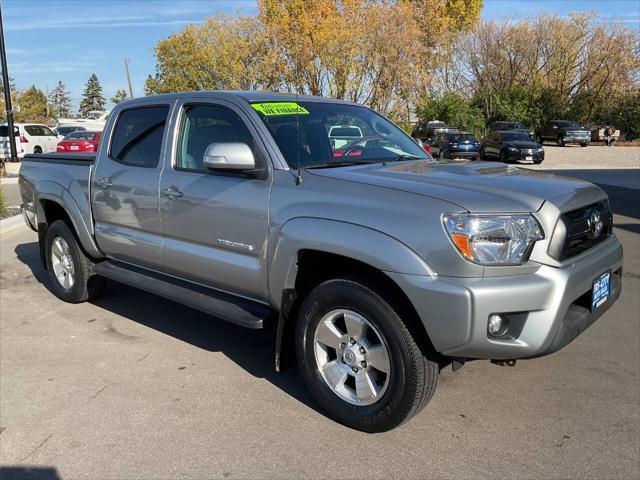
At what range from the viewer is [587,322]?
319 centimetres

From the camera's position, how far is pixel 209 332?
16.4 ft

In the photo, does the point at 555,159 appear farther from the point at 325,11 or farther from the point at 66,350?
the point at 66,350

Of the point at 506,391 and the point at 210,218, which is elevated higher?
the point at 210,218

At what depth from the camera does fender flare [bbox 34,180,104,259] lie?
524cm

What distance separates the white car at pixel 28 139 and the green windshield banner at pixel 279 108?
78.7 ft

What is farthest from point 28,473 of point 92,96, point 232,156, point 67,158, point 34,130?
point 92,96

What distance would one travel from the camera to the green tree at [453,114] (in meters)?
43.9

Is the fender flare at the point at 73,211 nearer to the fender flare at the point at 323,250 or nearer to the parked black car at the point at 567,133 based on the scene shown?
the fender flare at the point at 323,250

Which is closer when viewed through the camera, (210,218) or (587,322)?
(587,322)

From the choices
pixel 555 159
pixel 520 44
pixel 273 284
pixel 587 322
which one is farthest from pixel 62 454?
pixel 520 44

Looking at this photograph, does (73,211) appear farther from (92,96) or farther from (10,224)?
(92,96)

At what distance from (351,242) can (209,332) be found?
2.32 m

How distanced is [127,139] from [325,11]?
2372 centimetres

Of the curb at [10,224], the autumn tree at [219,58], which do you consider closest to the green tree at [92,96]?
the autumn tree at [219,58]
